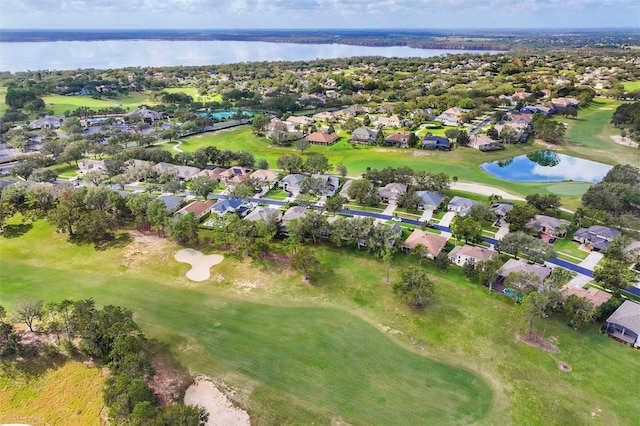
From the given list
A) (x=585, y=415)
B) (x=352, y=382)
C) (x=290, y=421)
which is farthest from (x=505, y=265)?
(x=290, y=421)

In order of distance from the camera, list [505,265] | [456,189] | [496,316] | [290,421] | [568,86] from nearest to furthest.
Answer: [290,421], [496,316], [505,265], [456,189], [568,86]

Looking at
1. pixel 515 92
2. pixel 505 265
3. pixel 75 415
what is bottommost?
pixel 75 415

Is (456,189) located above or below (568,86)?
below

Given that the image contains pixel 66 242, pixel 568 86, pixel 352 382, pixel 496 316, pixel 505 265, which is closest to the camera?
pixel 352 382

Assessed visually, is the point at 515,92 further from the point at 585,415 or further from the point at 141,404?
the point at 141,404

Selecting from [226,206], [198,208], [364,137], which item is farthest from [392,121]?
[198,208]

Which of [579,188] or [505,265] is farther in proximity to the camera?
[579,188]

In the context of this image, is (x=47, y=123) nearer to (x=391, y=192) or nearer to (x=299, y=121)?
(x=299, y=121)

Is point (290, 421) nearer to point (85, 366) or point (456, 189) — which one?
point (85, 366)
